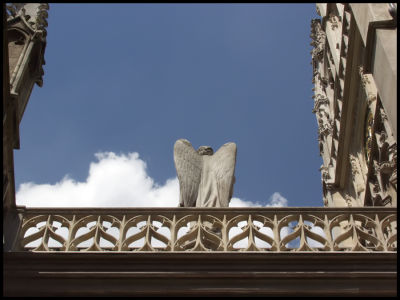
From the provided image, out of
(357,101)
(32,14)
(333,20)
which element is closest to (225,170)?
(32,14)

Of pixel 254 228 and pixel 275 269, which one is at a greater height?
pixel 254 228

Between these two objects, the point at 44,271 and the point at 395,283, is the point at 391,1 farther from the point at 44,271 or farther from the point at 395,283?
the point at 44,271

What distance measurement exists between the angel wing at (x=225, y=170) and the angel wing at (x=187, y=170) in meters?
0.37

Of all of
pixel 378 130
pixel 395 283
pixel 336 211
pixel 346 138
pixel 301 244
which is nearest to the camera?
pixel 395 283

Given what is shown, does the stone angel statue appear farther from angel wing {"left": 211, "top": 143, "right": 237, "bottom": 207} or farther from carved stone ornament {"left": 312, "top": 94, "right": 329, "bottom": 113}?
carved stone ornament {"left": 312, "top": 94, "right": 329, "bottom": 113}

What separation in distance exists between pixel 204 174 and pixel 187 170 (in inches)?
14.5

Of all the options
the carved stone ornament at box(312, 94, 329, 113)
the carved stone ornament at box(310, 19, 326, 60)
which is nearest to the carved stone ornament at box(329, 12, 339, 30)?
the carved stone ornament at box(310, 19, 326, 60)

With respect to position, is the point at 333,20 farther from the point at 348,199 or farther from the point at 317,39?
the point at 348,199

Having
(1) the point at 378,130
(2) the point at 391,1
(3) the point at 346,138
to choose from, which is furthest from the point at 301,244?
(3) the point at 346,138

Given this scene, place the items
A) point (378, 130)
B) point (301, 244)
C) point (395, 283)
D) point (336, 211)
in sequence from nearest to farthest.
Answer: point (395, 283) → point (301, 244) → point (336, 211) → point (378, 130)

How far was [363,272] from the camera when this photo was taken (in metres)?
8.30

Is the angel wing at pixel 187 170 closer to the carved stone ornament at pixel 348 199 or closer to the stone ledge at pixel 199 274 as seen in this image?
the stone ledge at pixel 199 274

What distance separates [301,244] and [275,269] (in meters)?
0.73

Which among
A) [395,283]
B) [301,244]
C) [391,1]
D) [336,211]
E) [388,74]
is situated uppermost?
[391,1]
